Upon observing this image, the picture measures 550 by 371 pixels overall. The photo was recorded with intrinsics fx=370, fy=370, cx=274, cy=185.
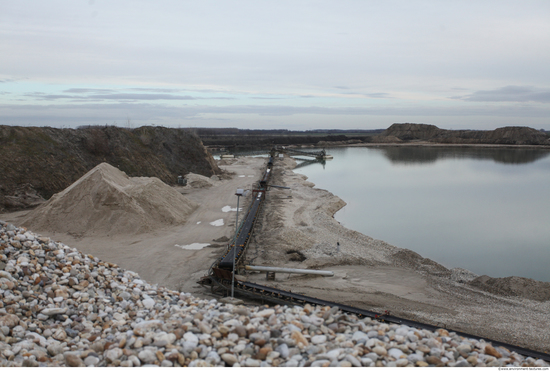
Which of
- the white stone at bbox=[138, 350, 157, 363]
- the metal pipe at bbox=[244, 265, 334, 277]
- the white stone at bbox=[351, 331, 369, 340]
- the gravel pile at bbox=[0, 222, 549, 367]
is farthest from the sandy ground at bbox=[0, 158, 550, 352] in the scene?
the white stone at bbox=[138, 350, 157, 363]

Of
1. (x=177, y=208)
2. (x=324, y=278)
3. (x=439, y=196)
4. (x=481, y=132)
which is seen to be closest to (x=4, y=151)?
(x=177, y=208)

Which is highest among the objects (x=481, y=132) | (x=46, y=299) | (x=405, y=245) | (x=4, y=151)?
(x=481, y=132)

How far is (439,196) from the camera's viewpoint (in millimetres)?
42656

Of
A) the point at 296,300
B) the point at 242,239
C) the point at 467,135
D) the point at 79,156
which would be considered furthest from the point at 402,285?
the point at 467,135

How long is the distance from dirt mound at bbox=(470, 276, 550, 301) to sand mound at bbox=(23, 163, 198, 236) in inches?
727

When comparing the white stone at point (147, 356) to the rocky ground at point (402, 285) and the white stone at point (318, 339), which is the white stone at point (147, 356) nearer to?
the white stone at point (318, 339)

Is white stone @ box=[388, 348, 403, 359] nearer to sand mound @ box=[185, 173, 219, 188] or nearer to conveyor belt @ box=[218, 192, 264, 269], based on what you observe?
conveyor belt @ box=[218, 192, 264, 269]

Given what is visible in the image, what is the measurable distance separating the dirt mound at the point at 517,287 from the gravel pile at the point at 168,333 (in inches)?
315

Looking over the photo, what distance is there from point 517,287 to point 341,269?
7534 mm

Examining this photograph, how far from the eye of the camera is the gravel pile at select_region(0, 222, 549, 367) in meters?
7.36

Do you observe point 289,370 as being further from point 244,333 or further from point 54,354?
point 54,354

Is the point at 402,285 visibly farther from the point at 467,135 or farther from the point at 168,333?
the point at 467,135

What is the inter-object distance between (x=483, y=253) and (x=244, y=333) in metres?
20.2

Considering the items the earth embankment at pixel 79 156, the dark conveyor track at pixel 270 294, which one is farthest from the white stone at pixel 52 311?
the earth embankment at pixel 79 156
